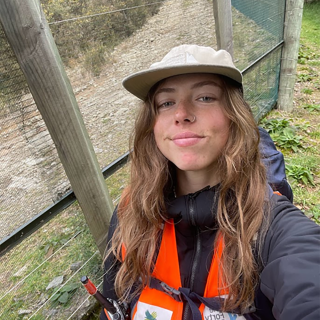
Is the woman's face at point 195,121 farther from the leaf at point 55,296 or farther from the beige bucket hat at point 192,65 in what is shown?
the leaf at point 55,296

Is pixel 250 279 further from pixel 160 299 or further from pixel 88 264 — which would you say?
pixel 88 264

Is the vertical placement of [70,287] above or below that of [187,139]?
below

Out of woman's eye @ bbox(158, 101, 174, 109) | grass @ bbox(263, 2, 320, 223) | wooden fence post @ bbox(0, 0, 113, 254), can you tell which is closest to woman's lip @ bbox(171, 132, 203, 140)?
woman's eye @ bbox(158, 101, 174, 109)

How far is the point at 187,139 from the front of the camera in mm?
1215

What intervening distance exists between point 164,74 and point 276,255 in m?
0.92

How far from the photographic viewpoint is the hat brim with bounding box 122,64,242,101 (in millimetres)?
1150

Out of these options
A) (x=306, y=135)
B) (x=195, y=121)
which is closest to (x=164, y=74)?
(x=195, y=121)

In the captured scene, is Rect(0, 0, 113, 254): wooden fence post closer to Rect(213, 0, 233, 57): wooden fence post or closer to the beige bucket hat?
the beige bucket hat

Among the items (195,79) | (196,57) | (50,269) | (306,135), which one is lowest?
(306,135)

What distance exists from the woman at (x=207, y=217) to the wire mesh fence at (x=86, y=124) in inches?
20.1

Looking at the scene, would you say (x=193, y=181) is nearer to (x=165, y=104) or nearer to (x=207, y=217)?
(x=207, y=217)

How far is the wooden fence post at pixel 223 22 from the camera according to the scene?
8.54 feet

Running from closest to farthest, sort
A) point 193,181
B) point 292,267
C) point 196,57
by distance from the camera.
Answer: point 292,267 < point 196,57 < point 193,181

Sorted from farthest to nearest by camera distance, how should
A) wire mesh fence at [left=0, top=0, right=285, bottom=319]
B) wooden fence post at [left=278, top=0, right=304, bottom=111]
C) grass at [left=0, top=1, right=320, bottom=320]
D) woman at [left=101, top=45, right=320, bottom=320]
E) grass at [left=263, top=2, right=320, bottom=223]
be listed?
wooden fence post at [left=278, top=0, right=304, bottom=111] → grass at [left=263, top=2, right=320, bottom=223] → grass at [left=0, top=1, right=320, bottom=320] → wire mesh fence at [left=0, top=0, right=285, bottom=319] → woman at [left=101, top=45, right=320, bottom=320]
